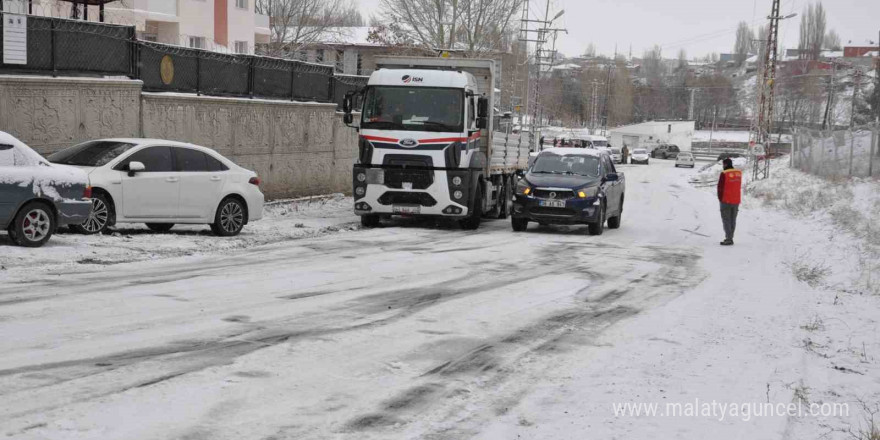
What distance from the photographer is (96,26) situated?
1838 cm

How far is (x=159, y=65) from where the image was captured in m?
20.1

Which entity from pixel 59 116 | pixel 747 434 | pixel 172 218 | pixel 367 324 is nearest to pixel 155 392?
pixel 367 324

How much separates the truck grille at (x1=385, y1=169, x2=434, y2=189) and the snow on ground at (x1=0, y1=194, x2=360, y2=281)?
4.42ft

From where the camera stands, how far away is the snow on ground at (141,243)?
41.3ft

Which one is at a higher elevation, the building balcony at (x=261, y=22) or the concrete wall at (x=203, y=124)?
the building balcony at (x=261, y=22)

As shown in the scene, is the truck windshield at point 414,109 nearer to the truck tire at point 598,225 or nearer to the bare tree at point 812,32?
the truck tire at point 598,225

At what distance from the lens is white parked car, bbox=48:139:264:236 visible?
15.4m

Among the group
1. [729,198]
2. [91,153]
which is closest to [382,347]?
[91,153]

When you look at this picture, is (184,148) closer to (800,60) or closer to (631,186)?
(631,186)

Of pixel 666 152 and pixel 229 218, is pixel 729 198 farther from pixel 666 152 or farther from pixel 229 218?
pixel 666 152

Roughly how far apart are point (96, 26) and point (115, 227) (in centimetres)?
413

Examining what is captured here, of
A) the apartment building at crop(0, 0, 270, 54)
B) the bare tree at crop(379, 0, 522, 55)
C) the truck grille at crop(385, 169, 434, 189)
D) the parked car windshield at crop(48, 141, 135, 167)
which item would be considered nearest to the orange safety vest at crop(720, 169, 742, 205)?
the truck grille at crop(385, 169, 434, 189)

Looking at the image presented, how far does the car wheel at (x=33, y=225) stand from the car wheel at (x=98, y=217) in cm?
140

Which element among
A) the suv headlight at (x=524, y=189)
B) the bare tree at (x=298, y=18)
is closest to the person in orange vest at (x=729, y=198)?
the suv headlight at (x=524, y=189)
